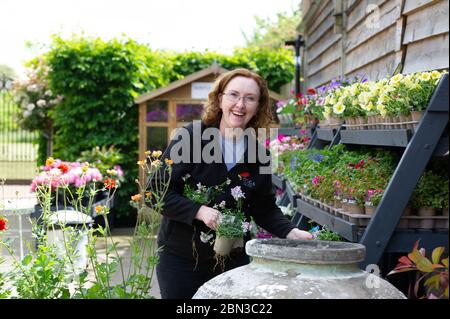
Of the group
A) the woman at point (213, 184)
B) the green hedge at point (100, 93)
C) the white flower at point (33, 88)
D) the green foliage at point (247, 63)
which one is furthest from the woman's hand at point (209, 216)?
the white flower at point (33, 88)

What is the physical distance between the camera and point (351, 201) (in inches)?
127

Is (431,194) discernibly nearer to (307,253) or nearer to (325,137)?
(307,253)

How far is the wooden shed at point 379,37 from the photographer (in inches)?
151

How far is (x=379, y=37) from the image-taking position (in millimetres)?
5520

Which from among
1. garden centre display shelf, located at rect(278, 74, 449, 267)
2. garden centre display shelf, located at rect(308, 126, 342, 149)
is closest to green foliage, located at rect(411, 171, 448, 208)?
garden centre display shelf, located at rect(278, 74, 449, 267)

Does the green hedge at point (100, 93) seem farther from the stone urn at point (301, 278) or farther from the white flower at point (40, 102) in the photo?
the stone urn at point (301, 278)

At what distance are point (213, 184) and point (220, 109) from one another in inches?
16.8

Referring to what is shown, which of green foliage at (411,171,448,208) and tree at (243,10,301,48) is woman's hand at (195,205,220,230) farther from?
tree at (243,10,301,48)

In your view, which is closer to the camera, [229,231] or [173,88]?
[229,231]

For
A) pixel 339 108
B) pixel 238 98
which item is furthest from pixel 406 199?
pixel 339 108

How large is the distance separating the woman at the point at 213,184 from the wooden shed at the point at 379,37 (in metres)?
0.97

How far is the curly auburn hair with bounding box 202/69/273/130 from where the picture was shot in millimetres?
3539

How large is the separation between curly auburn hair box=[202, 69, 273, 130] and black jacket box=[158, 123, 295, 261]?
9 centimetres
